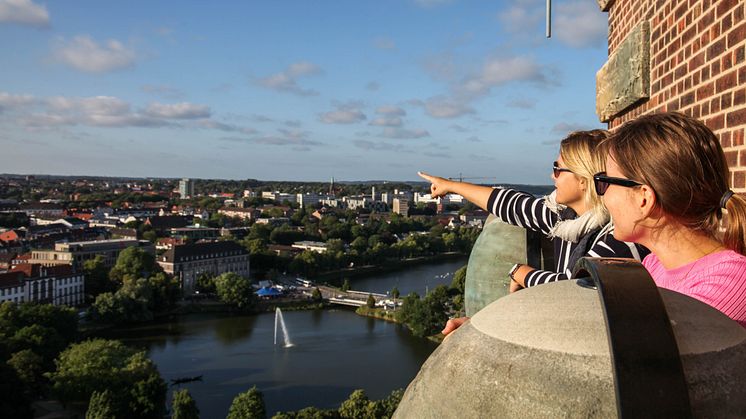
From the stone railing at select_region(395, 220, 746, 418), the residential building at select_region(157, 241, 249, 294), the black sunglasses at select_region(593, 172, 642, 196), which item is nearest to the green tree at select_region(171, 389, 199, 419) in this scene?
the black sunglasses at select_region(593, 172, 642, 196)

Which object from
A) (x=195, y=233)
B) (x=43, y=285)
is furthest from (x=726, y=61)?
(x=195, y=233)

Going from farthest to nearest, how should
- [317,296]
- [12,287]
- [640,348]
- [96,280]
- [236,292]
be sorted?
1. [96,280]
2. [317,296]
3. [236,292]
4. [12,287]
5. [640,348]

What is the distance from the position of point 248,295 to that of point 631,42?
29628 mm

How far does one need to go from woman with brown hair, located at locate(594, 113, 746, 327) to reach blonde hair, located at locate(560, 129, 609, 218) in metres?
0.64

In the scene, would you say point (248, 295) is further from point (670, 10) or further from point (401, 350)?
point (670, 10)

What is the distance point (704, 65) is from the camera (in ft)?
7.12

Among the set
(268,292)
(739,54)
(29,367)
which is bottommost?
(268,292)

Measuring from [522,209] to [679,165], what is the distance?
1131 millimetres

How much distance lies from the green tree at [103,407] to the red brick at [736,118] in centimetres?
1463

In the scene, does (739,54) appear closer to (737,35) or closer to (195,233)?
(737,35)

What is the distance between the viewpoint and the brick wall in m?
1.88

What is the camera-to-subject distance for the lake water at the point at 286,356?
18.0 m

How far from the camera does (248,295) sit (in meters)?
31.5

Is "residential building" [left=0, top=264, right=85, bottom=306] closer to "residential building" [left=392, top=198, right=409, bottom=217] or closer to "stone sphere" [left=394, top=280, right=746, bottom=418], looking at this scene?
"stone sphere" [left=394, top=280, right=746, bottom=418]
